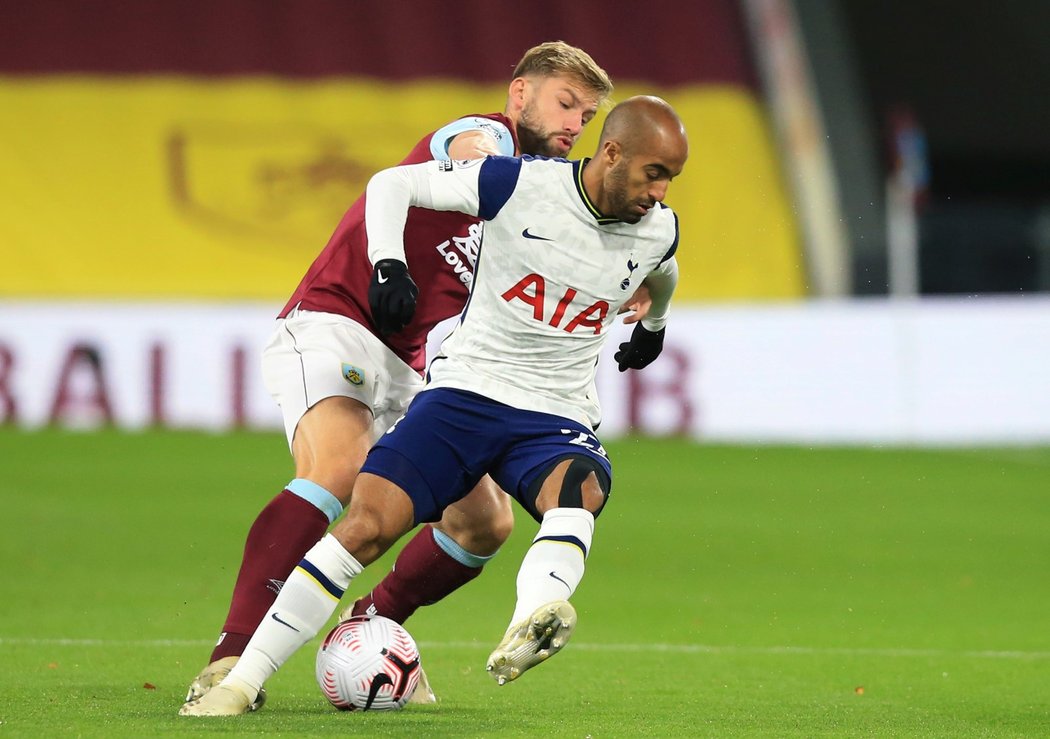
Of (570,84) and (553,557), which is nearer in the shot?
(553,557)

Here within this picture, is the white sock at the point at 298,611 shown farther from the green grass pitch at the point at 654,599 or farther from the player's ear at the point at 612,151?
the player's ear at the point at 612,151

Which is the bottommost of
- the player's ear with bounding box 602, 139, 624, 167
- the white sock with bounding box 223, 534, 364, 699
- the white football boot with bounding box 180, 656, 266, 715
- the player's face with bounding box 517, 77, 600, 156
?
the white football boot with bounding box 180, 656, 266, 715

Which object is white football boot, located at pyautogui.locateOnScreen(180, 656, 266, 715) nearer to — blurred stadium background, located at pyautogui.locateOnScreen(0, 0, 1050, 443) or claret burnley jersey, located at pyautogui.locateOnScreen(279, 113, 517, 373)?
claret burnley jersey, located at pyautogui.locateOnScreen(279, 113, 517, 373)

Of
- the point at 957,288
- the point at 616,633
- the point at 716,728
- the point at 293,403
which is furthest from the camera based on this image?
the point at 957,288

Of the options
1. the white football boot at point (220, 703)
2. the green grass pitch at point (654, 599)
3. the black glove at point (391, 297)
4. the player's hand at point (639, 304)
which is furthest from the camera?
the player's hand at point (639, 304)

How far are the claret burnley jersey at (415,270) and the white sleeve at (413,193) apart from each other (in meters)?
0.79

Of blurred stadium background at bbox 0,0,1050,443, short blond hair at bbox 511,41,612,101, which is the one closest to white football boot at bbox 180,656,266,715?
short blond hair at bbox 511,41,612,101

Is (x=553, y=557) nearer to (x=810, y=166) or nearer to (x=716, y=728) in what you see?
(x=716, y=728)

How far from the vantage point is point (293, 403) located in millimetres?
5672

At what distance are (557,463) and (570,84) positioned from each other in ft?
4.70

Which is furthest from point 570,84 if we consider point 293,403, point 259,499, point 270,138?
point 270,138

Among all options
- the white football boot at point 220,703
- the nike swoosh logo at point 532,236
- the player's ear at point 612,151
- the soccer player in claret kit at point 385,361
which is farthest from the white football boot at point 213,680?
the player's ear at point 612,151

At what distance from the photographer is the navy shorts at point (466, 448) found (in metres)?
5.01

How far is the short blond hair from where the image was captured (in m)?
5.76
